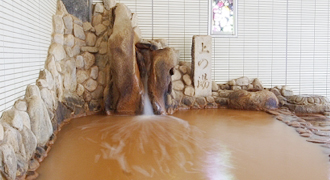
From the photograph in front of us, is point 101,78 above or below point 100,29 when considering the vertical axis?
below

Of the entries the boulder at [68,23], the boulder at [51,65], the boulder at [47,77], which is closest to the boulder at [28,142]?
the boulder at [47,77]

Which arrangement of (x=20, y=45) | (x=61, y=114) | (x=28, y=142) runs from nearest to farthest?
(x=28, y=142) < (x=20, y=45) < (x=61, y=114)

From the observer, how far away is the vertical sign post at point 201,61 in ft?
21.9

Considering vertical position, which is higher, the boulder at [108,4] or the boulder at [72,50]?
the boulder at [108,4]

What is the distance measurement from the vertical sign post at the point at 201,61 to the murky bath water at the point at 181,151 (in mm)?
1509

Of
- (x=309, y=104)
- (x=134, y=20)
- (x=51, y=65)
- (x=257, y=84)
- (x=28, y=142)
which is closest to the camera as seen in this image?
(x=28, y=142)

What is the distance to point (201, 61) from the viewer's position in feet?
22.1

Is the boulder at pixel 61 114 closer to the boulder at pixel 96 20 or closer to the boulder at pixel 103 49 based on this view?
the boulder at pixel 103 49

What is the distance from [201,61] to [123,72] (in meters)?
1.90

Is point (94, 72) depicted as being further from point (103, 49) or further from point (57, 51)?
point (57, 51)

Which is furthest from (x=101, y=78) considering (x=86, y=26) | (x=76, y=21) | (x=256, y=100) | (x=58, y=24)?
(x=256, y=100)

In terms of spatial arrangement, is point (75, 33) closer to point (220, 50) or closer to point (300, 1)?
point (220, 50)

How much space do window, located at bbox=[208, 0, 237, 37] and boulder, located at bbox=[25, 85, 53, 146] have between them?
447 centimetres

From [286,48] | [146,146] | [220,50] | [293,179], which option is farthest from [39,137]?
[286,48]
